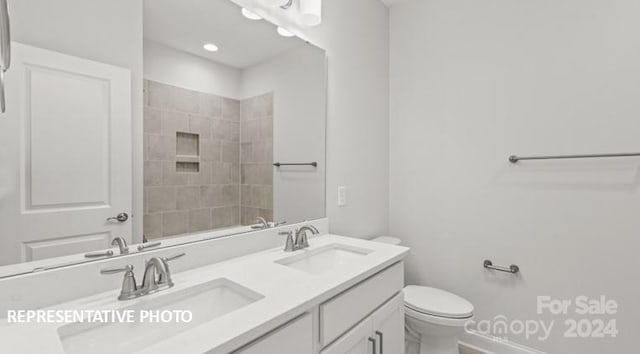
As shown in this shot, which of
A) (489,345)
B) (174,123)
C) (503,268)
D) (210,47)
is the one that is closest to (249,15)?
(210,47)

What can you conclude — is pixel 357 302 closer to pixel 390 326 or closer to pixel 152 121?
pixel 390 326

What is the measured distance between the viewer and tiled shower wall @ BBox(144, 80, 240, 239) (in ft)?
3.48

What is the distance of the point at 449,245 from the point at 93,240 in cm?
197

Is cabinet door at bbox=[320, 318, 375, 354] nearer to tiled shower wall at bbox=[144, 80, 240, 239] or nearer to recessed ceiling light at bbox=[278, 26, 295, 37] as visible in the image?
tiled shower wall at bbox=[144, 80, 240, 239]

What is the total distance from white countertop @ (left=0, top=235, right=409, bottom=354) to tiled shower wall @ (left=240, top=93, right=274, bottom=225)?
22 centimetres

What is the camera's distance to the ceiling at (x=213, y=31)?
1.09 metres

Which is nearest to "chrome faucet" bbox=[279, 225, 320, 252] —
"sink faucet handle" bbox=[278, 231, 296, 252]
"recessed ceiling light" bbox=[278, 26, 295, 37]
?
"sink faucet handle" bbox=[278, 231, 296, 252]

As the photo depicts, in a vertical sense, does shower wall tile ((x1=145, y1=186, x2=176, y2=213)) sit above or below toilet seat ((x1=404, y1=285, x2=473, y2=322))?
above

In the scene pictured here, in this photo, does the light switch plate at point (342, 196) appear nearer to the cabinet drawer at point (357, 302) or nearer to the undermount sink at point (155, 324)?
the cabinet drawer at point (357, 302)

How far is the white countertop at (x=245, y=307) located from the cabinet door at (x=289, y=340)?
3cm

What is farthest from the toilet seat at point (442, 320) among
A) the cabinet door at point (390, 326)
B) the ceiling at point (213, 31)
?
the ceiling at point (213, 31)

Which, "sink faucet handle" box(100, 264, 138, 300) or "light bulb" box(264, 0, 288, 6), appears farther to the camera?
"light bulb" box(264, 0, 288, 6)

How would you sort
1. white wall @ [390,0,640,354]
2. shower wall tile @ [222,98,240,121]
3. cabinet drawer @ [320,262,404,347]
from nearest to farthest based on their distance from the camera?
1. cabinet drawer @ [320,262,404,347]
2. shower wall tile @ [222,98,240,121]
3. white wall @ [390,0,640,354]

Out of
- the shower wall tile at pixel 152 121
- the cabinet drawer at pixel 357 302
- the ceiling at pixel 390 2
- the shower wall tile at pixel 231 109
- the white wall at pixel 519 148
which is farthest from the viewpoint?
Result: the ceiling at pixel 390 2
